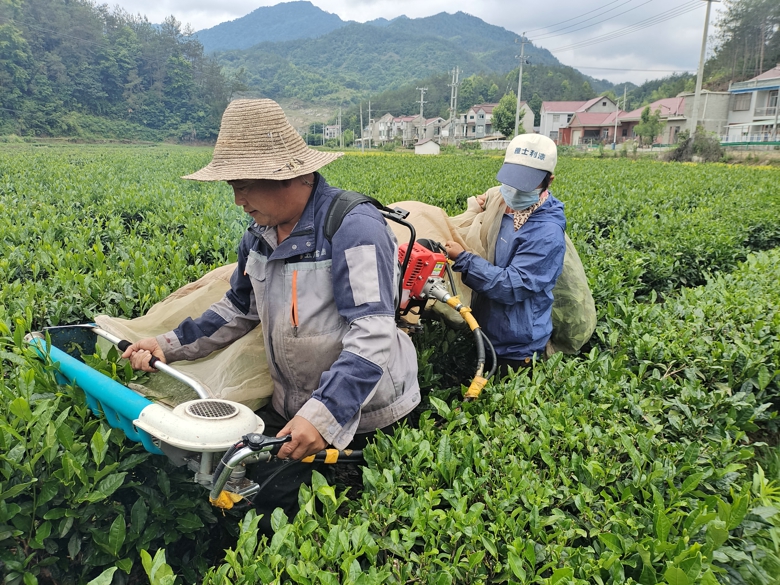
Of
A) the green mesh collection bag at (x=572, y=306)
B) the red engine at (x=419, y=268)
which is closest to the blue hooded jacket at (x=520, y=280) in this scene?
the green mesh collection bag at (x=572, y=306)

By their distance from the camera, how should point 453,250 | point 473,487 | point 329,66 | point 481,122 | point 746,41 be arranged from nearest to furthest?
point 473,487 → point 453,250 → point 746,41 → point 481,122 → point 329,66

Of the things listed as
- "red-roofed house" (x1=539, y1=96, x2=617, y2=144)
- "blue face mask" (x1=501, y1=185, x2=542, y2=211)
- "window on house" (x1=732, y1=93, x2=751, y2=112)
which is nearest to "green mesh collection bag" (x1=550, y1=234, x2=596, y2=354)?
"blue face mask" (x1=501, y1=185, x2=542, y2=211)

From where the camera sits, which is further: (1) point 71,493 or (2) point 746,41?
(2) point 746,41

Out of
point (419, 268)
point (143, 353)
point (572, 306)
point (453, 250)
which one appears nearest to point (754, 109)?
point (572, 306)

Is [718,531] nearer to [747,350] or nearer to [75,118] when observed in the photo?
[747,350]

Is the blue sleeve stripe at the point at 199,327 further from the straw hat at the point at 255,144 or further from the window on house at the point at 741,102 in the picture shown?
the window on house at the point at 741,102

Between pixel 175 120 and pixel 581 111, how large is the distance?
4728cm

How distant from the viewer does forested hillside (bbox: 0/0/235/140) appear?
50.7 m

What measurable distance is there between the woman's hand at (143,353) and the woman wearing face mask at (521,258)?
1.49 metres

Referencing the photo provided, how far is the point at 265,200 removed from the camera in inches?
76.0

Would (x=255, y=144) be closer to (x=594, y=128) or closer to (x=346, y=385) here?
(x=346, y=385)

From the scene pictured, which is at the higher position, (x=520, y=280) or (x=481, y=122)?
(x=481, y=122)

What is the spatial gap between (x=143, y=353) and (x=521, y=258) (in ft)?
6.04

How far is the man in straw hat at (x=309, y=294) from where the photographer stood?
5.87 ft
